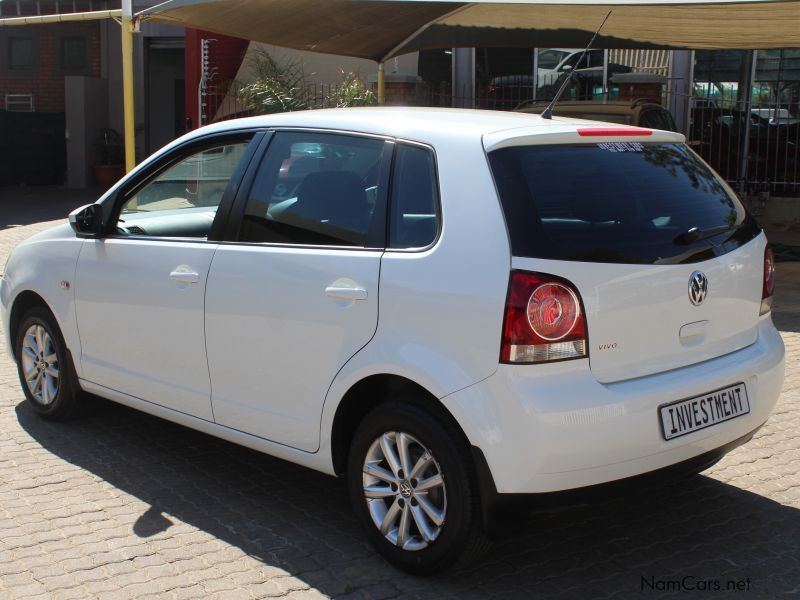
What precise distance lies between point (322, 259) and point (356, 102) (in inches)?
421

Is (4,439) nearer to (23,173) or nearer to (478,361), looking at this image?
(478,361)

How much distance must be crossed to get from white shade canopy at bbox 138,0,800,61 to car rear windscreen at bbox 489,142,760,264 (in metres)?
5.17

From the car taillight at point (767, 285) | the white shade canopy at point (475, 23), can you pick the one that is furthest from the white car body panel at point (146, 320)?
the white shade canopy at point (475, 23)

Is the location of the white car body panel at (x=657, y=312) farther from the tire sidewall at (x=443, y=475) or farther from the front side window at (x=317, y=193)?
the front side window at (x=317, y=193)

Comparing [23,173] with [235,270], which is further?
[23,173]

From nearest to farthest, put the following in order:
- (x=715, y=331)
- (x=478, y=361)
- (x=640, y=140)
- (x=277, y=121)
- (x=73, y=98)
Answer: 1. (x=478, y=361)
2. (x=715, y=331)
3. (x=640, y=140)
4. (x=277, y=121)
5. (x=73, y=98)

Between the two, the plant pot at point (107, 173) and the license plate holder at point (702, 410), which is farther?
the plant pot at point (107, 173)

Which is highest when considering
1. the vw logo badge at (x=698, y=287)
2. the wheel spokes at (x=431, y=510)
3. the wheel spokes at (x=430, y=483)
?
the vw logo badge at (x=698, y=287)

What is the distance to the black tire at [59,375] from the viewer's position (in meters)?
5.80

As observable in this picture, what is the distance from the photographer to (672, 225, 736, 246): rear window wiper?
404 cm

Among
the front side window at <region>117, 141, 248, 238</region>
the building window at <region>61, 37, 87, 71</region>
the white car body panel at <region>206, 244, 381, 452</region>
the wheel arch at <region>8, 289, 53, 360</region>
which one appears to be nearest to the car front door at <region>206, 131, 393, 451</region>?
the white car body panel at <region>206, 244, 381, 452</region>

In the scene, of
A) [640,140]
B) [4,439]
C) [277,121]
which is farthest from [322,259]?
[4,439]

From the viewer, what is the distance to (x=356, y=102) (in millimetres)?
14617

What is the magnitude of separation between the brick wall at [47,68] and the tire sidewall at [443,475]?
2009 cm
